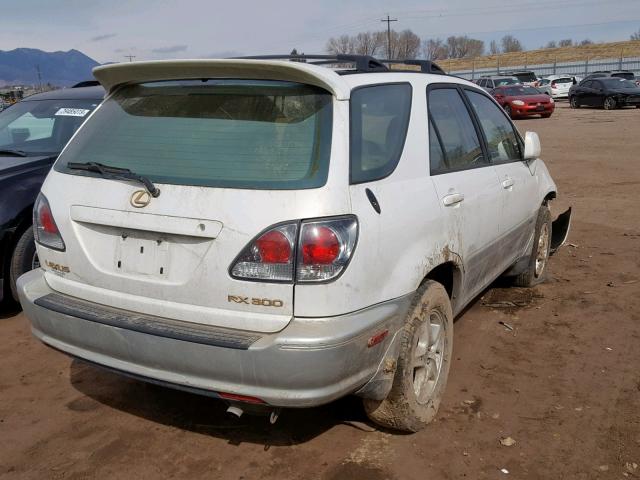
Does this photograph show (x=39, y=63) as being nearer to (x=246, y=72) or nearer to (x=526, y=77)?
(x=526, y=77)

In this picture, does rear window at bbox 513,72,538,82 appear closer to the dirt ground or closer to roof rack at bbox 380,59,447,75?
the dirt ground

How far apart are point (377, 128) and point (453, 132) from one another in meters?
0.91

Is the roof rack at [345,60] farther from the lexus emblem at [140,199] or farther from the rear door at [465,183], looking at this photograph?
the lexus emblem at [140,199]

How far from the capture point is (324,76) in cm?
271

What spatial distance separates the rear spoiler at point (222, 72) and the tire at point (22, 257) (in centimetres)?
201

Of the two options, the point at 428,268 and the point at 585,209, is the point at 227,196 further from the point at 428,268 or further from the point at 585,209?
the point at 585,209

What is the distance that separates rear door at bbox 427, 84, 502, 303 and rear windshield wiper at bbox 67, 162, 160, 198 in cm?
143

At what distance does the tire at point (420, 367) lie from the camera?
9.84ft

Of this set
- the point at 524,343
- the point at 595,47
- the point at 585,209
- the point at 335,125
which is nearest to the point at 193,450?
the point at 335,125

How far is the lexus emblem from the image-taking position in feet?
8.89

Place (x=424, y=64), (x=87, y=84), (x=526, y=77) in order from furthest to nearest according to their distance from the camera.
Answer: (x=526, y=77)
(x=87, y=84)
(x=424, y=64)

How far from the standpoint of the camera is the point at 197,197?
262 centimetres

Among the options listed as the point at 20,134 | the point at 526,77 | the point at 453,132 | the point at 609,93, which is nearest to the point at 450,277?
the point at 453,132

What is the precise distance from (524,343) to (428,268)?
166cm
